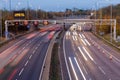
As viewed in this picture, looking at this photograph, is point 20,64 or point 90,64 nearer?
point 20,64

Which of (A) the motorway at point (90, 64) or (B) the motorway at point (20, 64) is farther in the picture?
(A) the motorway at point (90, 64)

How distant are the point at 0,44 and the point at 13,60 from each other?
2257 centimetres

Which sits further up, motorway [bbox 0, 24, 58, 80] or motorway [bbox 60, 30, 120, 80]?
motorway [bbox 0, 24, 58, 80]

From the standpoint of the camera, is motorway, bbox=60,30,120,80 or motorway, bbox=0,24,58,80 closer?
motorway, bbox=0,24,58,80

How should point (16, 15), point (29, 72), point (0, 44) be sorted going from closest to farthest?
1. point (29, 72)
2. point (0, 44)
3. point (16, 15)

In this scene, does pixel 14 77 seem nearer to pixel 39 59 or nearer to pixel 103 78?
pixel 103 78

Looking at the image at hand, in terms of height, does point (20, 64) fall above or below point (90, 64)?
above

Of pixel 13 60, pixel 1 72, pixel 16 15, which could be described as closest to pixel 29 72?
pixel 1 72

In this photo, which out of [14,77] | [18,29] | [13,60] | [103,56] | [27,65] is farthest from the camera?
[18,29]

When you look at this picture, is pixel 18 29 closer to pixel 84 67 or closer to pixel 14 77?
pixel 84 67

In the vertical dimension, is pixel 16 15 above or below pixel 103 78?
above

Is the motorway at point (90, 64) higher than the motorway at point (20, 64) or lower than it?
lower

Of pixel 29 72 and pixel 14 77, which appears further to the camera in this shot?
pixel 29 72

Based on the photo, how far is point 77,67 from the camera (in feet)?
180
